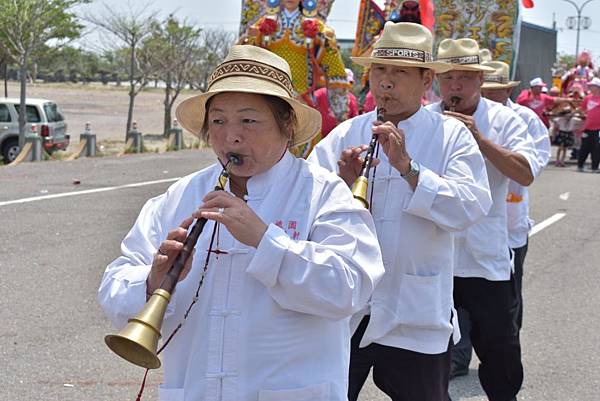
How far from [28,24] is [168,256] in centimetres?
2205

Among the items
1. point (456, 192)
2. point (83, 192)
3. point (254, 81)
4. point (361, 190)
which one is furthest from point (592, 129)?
point (254, 81)

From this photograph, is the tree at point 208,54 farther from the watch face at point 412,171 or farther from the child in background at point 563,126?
the watch face at point 412,171

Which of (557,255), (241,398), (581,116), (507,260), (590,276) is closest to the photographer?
(241,398)

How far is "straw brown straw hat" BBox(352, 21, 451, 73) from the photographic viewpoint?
4.08m

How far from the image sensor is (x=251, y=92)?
106 inches

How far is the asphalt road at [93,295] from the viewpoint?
19.5 feet

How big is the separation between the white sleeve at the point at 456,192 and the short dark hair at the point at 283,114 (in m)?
1.02

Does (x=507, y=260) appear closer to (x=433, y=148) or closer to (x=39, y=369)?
(x=433, y=148)

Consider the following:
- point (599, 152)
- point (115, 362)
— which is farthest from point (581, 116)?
point (115, 362)

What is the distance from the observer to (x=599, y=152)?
21.5 metres

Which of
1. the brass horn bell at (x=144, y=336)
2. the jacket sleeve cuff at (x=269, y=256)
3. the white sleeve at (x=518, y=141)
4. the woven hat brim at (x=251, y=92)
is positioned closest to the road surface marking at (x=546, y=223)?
the white sleeve at (x=518, y=141)

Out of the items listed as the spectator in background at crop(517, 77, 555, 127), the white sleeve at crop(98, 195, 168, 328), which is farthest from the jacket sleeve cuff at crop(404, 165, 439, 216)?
the spectator in background at crop(517, 77, 555, 127)

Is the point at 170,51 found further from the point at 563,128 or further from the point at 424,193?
Result: the point at 424,193

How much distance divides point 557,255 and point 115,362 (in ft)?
20.2
